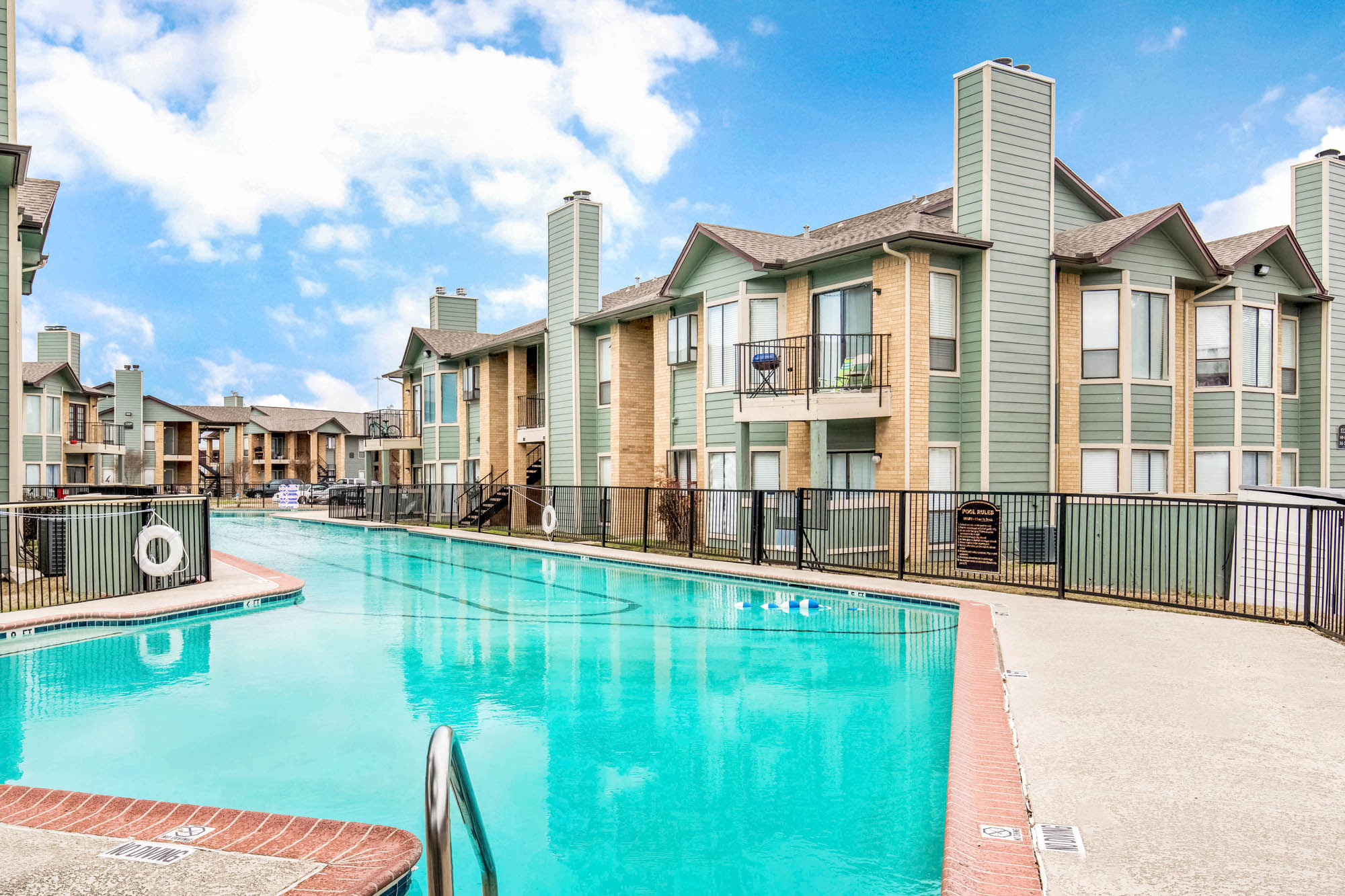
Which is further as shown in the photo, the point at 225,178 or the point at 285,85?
the point at 225,178

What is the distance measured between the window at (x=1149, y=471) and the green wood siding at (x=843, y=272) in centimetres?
669

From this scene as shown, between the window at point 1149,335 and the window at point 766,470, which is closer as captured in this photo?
the window at point 1149,335

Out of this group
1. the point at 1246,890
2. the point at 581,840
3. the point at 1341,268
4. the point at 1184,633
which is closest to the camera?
the point at 1246,890

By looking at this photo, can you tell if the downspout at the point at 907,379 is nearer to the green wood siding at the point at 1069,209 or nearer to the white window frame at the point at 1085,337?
the white window frame at the point at 1085,337

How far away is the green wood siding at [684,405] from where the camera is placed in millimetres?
22219

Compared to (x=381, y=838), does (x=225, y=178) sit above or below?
above

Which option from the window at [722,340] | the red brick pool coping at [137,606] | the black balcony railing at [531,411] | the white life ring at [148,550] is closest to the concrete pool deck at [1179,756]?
the red brick pool coping at [137,606]

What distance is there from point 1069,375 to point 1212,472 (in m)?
4.59

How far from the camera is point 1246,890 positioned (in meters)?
3.49

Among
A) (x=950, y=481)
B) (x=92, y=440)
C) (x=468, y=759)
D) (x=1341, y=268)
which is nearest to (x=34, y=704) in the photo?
(x=468, y=759)

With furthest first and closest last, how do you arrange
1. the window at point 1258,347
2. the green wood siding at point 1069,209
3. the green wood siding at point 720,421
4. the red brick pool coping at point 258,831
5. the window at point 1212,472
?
1. the green wood siding at point 720,421
2. the window at point 1258,347
3. the window at point 1212,472
4. the green wood siding at point 1069,209
5. the red brick pool coping at point 258,831

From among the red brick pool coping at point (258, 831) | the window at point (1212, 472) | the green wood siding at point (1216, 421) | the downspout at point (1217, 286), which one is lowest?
the red brick pool coping at point (258, 831)

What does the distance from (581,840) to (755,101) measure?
Answer: 29.9m

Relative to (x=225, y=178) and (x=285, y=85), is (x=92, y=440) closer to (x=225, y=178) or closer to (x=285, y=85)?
(x=225, y=178)
